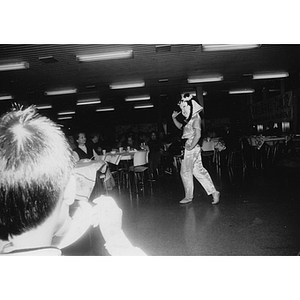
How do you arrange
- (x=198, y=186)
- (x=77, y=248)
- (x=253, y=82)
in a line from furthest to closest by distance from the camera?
(x=253, y=82) < (x=198, y=186) < (x=77, y=248)

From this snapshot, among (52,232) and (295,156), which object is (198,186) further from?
(52,232)

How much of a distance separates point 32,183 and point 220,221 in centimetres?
231

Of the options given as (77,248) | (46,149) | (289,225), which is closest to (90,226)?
(77,248)

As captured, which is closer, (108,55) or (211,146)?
(108,55)

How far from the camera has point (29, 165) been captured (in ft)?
3.75

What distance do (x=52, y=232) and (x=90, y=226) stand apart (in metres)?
0.38

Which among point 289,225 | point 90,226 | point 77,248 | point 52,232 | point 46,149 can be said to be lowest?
point 289,225

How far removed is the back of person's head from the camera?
1146mm

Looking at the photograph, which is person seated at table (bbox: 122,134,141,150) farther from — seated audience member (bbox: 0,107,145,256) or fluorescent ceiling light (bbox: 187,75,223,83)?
seated audience member (bbox: 0,107,145,256)

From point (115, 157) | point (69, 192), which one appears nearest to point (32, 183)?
point (69, 192)

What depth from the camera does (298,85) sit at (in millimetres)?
7652

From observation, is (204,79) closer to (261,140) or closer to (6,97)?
(261,140)

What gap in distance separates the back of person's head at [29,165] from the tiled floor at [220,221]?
51 centimetres

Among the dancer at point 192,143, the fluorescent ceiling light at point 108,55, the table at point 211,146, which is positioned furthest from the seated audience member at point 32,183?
the table at point 211,146
